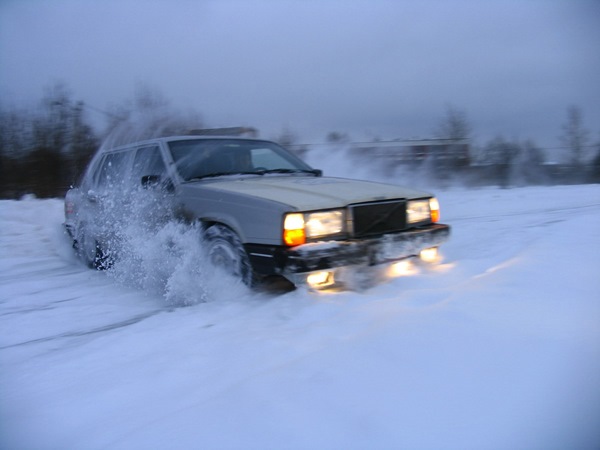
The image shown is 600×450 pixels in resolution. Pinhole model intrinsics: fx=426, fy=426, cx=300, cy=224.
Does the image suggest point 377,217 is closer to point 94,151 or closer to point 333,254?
point 333,254

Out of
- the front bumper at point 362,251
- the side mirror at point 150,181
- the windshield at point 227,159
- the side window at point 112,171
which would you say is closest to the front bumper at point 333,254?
the front bumper at point 362,251

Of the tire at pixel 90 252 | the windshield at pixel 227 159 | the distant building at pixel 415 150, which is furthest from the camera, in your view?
the distant building at pixel 415 150

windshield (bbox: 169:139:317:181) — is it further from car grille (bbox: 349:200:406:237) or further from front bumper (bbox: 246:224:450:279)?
car grille (bbox: 349:200:406:237)

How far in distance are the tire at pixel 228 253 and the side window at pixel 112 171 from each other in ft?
5.51

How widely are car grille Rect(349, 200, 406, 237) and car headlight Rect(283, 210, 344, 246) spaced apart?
4.7 inches

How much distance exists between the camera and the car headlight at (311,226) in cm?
283

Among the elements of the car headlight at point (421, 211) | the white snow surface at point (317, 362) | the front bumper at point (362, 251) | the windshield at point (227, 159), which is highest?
the windshield at point (227, 159)

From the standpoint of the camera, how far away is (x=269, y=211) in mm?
2908

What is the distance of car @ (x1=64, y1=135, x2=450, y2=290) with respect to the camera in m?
2.87

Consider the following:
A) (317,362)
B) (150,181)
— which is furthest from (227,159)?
(317,362)

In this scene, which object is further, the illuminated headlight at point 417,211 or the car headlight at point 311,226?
the illuminated headlight at point 417,211

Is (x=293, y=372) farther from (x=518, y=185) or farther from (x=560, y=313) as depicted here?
(x=518, y=185)

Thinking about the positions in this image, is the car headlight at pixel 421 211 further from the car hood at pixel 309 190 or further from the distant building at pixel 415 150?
the distant building at pixel 415 150

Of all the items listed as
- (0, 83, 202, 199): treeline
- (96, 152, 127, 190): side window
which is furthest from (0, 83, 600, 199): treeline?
(96, 152, 127, 190): side window
